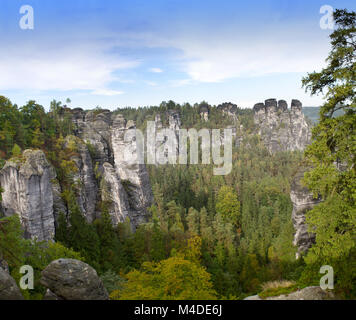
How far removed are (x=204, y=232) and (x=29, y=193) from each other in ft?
87.9

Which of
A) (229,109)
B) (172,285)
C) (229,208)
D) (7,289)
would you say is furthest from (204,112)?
(7,289)

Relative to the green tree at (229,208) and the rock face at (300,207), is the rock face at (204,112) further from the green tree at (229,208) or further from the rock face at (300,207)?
the rock face at (300,207)

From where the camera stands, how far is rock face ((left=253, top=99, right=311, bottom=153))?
436 ft

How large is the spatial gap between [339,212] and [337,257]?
5.18 ft

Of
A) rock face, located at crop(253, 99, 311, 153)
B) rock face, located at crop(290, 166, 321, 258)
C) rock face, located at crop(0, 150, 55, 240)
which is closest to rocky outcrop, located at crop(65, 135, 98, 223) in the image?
rock face, located at crop(0, 150, 55, 240)

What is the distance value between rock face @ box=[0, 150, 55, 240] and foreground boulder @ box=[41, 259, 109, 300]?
641 inches

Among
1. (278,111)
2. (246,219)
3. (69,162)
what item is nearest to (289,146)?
(278,111)

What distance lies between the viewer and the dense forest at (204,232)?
9.53 meters

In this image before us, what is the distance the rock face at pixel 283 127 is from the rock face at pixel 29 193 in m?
116

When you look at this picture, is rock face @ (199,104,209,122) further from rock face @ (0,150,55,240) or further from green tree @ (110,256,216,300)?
green tree @ (110,256,216,300)

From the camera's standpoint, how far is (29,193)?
28062 millimetres

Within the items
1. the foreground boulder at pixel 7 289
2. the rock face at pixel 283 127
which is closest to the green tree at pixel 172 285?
the foreground boulder at pixel 7 289
